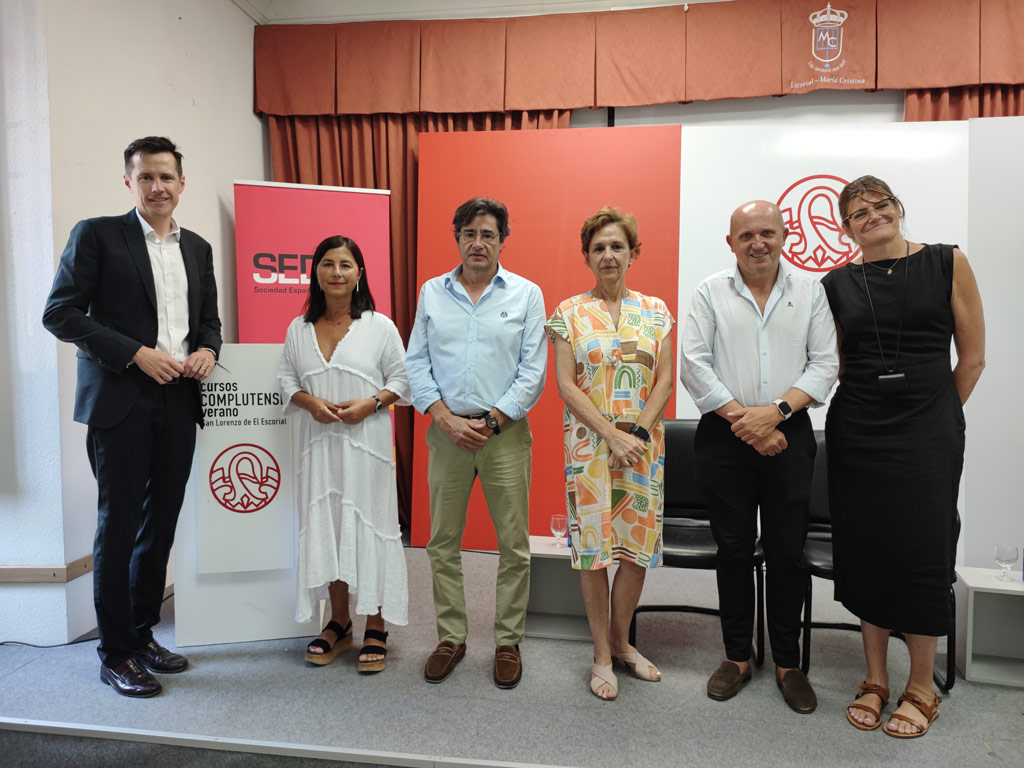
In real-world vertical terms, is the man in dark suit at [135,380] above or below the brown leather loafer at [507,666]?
above

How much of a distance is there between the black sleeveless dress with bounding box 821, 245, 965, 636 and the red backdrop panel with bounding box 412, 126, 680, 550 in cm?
184

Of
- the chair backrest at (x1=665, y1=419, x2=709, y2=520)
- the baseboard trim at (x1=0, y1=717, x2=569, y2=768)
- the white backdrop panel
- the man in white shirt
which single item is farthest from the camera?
the white backdrop panel

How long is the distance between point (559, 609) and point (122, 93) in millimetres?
3206

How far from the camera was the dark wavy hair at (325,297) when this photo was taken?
2.56 meters

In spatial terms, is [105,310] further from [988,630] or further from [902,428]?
[988,630]

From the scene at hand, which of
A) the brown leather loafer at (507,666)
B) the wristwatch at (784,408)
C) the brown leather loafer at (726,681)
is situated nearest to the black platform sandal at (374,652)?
the brown leather loafer at (507,666)

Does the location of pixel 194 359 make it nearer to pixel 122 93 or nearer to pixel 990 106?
pixel 122 93

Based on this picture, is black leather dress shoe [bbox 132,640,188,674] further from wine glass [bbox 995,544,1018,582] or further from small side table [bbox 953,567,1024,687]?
wine glass [bbox 995,544,1018,582]

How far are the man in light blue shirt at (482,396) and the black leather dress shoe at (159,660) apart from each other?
94 centimetres

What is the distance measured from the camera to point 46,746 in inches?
82.2

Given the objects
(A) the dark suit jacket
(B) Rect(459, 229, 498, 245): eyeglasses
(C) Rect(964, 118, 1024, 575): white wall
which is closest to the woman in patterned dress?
(B) Rect(459, 229, 498, 245): eyeglasses

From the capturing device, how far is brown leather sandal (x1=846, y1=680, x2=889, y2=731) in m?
2.17

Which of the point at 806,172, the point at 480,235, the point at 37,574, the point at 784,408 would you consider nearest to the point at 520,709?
the point at 784,408

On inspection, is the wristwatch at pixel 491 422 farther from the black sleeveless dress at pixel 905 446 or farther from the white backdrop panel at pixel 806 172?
the white backdrop panel at pixel 806 172
